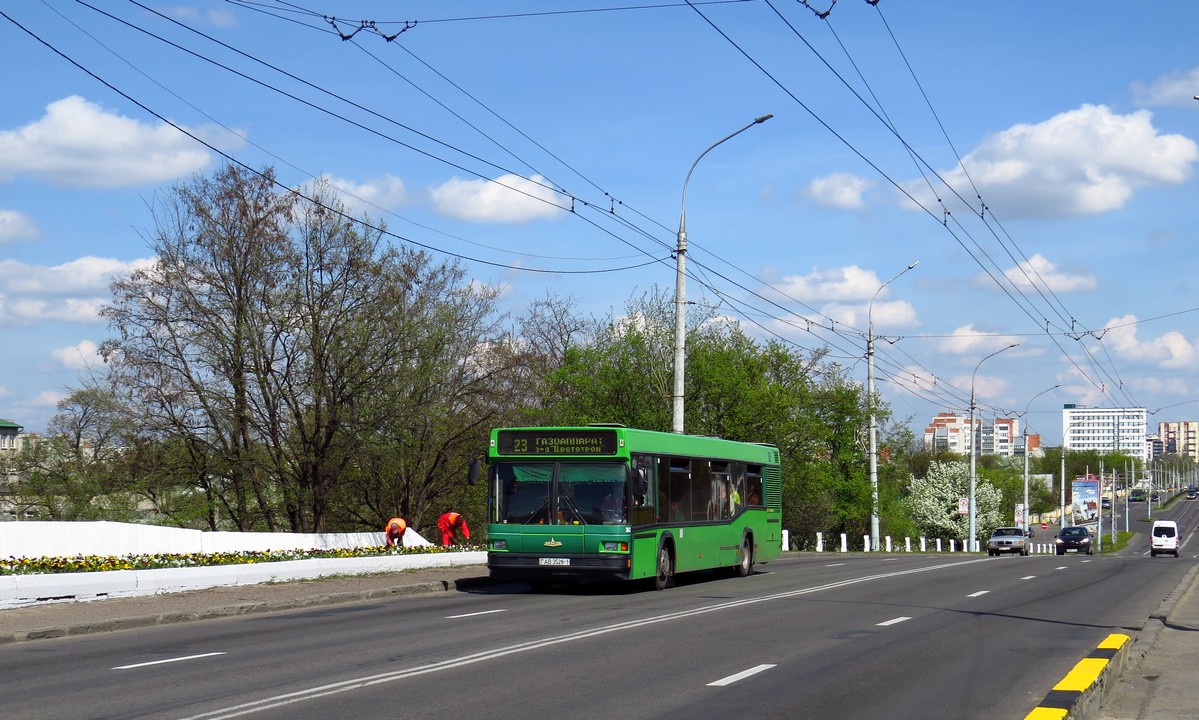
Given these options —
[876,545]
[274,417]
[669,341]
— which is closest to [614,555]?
[274,417]

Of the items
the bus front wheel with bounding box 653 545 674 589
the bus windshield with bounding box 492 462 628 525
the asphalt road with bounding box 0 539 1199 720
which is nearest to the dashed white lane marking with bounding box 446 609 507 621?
the asphalt road with bounding box 0 539 1199 720

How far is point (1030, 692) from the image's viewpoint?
10.2 metres

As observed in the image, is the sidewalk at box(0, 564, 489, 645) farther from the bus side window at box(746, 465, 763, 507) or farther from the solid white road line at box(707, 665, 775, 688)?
the solid white road line at box(707, 665, 775, 688)

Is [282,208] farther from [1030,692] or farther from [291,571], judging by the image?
[1030,692]

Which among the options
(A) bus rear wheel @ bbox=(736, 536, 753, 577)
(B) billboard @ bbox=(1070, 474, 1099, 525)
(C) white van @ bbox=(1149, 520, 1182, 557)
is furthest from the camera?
(B) billboard @ bbox=(1070, 474, 1099, 525)

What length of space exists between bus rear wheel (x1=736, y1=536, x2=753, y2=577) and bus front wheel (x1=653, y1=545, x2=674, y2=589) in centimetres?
422

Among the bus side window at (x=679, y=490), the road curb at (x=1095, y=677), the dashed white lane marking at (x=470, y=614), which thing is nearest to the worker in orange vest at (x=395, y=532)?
the bus side window at (x=679, y=490)

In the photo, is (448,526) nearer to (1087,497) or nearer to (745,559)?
(745,559)

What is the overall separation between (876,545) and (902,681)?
45.2 meters

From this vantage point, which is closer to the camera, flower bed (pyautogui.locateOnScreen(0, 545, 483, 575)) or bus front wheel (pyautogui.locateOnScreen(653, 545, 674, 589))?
flower bed (pyautogui.locateOnScreen(0, 545, 483, 575))

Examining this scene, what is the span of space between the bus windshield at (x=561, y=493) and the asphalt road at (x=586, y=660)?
1.42 m

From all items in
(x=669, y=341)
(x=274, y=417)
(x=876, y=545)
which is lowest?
(x=876, y=545)

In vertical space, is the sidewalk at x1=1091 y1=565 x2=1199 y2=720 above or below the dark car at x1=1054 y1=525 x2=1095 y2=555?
above

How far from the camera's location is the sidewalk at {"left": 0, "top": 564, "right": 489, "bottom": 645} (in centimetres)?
1540
